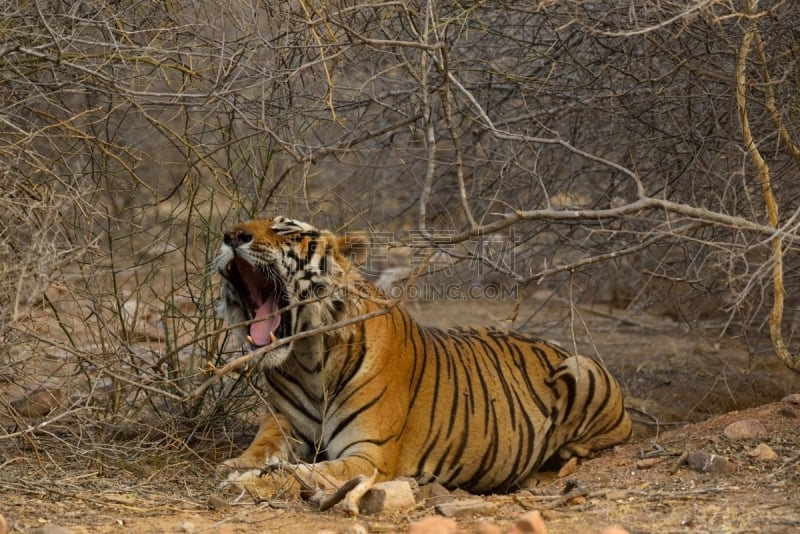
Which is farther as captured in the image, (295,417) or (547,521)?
(295,417)

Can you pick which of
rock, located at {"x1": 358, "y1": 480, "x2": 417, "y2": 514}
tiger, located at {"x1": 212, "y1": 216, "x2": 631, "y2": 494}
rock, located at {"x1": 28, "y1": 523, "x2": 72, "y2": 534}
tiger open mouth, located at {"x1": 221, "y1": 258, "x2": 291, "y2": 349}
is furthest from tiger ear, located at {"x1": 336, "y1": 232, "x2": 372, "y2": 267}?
rock, located at {"x1": 28, "y1": 523, "x2": 72, "y2": 534}

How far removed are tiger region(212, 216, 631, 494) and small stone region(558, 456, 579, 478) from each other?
0.08 meters

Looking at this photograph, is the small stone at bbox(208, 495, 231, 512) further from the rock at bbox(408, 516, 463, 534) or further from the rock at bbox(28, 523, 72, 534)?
the rock at bbox(408, 516, 463, 534)

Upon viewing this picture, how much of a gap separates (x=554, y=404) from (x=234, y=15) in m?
2.85

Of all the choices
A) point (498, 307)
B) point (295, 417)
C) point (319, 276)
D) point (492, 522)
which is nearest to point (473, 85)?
point (319, 276)

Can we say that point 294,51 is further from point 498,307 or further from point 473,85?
point 498,307

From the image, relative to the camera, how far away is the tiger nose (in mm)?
5379

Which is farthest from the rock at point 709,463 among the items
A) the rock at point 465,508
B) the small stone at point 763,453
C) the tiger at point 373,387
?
the tiger at point 373,387

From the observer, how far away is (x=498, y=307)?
11.1 m

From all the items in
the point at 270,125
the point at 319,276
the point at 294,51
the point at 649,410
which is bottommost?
the point at 649,410

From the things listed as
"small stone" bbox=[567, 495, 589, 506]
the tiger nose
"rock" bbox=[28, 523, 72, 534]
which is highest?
the tiger nose

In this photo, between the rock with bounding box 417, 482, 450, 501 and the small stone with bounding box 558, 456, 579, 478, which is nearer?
the rock with bounding box 417, 482, 450, 501

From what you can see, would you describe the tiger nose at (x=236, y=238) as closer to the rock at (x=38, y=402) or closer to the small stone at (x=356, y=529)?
the rock at (x=38, y=402)

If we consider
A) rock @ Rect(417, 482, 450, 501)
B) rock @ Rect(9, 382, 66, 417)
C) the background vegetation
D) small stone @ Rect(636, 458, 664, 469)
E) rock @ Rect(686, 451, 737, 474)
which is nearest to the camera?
the background vegetation
